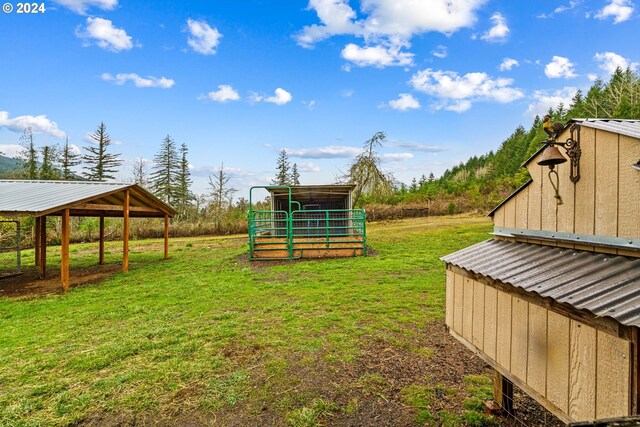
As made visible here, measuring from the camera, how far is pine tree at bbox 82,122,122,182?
29.7 m

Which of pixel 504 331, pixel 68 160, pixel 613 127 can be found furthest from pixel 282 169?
pixel 613 127

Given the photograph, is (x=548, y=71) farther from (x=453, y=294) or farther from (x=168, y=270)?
(x=168, y=270)

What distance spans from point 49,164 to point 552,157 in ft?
114

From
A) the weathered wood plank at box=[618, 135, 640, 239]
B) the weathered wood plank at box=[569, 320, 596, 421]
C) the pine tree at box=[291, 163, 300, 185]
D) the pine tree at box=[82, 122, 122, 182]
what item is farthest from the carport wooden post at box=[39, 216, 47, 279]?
the pine tree at box=[291, 163, 300, 185]

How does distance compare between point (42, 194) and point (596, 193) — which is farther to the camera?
point (42, 194)

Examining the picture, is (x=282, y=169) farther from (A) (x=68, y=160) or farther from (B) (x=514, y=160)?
(B) (x=514, y=160)

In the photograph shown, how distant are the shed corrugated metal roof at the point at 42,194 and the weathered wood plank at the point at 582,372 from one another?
27.5 ft

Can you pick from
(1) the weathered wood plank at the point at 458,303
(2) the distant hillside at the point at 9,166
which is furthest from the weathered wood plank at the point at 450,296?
(2) the distant hillside at the point at 9,166

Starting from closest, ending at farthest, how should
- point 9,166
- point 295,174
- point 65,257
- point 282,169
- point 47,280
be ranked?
1. point 65,257
2. point 47,280
3. point 9,166
4. point 282,169
5. point 295,174

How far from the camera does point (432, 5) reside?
740cm

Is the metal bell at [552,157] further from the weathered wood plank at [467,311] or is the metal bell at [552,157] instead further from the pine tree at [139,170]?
A: the pine tree at [139,170]

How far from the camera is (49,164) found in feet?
84.8

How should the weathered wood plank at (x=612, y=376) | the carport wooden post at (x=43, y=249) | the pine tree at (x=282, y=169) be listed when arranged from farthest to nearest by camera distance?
the pine tree at (x=282, y=169), the carport wooden post at (x=43, y=249), the weathered wood plank at (x=612, y=376)

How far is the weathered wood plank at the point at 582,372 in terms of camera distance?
1.21 m
